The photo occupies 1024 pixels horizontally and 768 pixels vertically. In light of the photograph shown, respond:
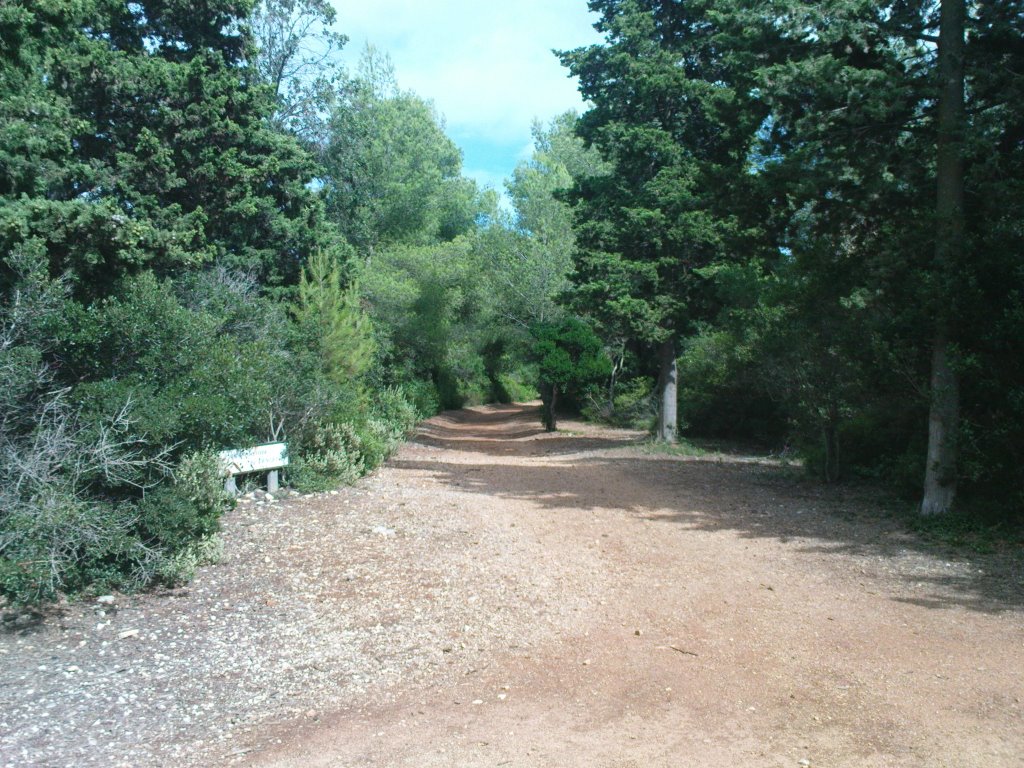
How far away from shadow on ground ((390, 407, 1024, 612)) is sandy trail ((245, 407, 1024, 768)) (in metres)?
0.06

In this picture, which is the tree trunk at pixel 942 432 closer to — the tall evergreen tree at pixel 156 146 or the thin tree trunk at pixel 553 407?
the tall evergreen tree at pixel 156 146

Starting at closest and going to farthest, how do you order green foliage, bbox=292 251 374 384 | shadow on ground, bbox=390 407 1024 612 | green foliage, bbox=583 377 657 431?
shadow on ground, bbox=390 407 1024 612, green foliage, bbox=292 251 374 384, green foliage, bbox=583 377 657 431

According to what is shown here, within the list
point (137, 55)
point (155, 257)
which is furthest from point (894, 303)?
point (137, 55)

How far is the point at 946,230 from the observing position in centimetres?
993

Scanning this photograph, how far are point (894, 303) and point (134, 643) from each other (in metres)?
9.59

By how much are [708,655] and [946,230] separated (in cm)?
679

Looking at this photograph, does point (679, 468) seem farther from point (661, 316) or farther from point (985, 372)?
point (985, 372)

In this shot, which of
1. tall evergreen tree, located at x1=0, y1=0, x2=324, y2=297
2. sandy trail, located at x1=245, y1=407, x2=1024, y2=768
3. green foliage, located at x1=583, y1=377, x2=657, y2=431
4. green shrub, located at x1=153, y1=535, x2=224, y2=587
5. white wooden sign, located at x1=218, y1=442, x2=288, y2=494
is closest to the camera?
sandy trail, located at x1=245, y1=407, x2=1024, y2=768

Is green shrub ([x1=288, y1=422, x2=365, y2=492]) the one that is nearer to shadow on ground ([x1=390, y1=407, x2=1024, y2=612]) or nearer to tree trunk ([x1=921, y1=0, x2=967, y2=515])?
shadow on ground ([x1=390, y1=407, x2=1024, y2=612])

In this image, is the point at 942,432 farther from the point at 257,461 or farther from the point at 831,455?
the point at 257,461

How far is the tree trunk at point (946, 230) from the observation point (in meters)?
9.83

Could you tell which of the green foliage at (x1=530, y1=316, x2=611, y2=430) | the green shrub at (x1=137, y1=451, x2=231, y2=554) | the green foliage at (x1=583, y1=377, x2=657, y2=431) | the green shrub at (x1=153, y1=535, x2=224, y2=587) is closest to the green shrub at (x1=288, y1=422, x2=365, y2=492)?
the green shrub at (x1=137, y1=451, x2=231, y2=554)

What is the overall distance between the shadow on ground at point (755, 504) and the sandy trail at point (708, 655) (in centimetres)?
6

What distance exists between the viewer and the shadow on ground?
25.1ft
